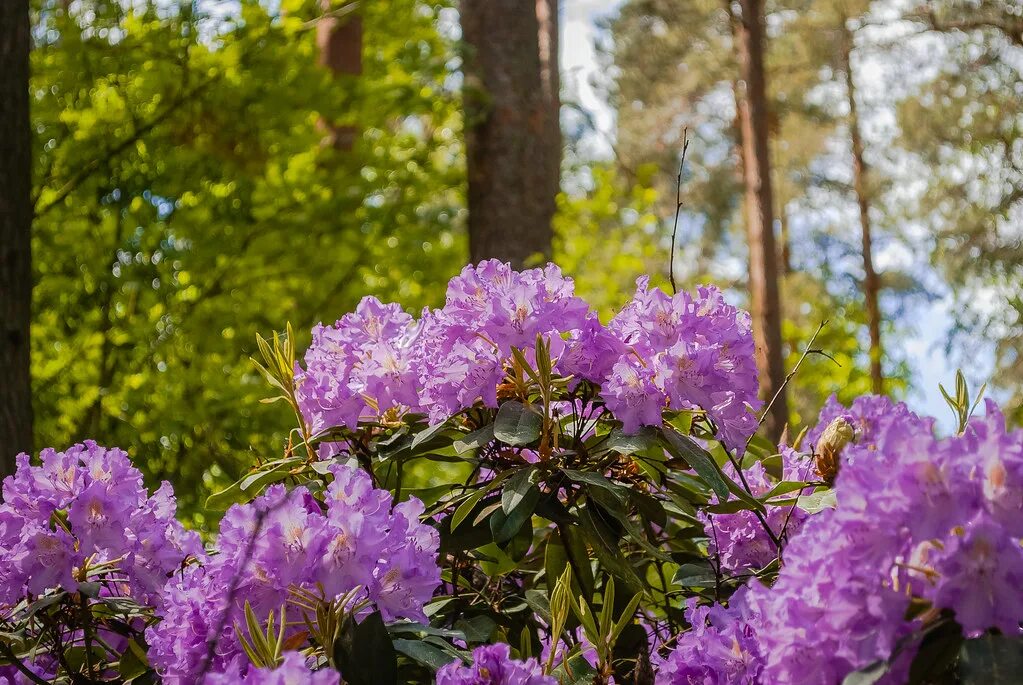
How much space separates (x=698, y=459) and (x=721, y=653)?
319 millimetres

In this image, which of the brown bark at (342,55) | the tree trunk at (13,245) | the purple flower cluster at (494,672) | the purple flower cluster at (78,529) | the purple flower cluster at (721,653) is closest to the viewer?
the purple flower cluster at (494,672)

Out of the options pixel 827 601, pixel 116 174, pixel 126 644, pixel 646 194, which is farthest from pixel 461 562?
pixel 646 194

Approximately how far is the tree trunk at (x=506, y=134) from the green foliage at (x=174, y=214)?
24cm

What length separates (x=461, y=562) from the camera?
1.93 metres

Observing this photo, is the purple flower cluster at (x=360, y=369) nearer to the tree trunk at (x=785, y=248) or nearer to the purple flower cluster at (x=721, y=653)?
the purple flower cluster at (x=721, y=653)

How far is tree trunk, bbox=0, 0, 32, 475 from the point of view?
2500 mm

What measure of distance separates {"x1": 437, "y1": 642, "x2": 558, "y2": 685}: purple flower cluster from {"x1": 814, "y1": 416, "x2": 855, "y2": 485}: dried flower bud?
0.60 meters

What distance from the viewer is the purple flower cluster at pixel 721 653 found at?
1.33m

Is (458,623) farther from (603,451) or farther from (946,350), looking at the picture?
(946,350)

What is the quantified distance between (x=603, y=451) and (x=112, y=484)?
0.72 metres

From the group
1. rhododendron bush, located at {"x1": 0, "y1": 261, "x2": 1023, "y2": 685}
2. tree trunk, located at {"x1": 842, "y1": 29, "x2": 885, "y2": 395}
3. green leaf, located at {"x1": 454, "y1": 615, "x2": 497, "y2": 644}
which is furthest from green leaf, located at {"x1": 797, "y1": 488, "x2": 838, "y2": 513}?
tree trunk, located at {"x1": 842, "y1": 29, "x2": 885, "y2": 395}

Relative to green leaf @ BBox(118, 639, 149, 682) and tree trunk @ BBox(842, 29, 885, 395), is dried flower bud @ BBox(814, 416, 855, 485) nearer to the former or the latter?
green leaf @ BBox(118, 639, 149, 682)

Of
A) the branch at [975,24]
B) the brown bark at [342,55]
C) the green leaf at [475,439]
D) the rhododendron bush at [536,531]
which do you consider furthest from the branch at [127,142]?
the branch at [975,24]

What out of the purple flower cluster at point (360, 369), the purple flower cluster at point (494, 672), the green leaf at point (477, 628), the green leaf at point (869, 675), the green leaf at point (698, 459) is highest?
the purple flower cluster at point (360, 369)
